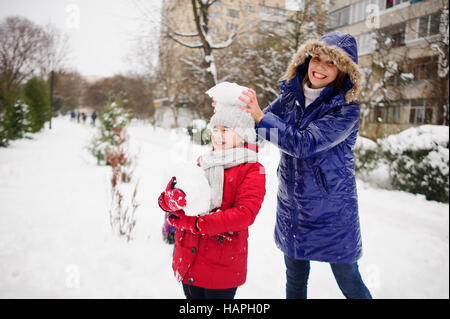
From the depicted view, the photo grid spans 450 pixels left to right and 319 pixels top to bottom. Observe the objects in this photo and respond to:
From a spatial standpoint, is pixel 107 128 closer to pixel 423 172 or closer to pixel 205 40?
pixel 205 40

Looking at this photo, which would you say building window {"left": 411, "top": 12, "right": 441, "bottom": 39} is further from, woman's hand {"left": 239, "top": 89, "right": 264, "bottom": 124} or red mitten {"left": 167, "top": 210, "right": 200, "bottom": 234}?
red mitten {"left": 167, "top": 210, "right": 200, "bottom": 234}

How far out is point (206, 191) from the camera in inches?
40.5

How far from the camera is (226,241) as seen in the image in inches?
48.4

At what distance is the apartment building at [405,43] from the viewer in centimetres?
614

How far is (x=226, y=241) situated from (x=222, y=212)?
0.24 metres

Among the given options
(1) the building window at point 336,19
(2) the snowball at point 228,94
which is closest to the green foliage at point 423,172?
(1) the building window at point 336,19

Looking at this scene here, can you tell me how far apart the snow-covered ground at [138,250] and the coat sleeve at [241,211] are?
0.30 m

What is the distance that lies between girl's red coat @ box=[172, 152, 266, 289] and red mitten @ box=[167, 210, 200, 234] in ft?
0.08

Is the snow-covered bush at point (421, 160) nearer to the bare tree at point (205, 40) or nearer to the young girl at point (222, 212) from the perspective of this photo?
the bare tree at point (205, 40)

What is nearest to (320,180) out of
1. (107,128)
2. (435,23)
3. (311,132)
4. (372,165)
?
(311,132)

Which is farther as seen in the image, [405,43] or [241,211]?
[405,43]

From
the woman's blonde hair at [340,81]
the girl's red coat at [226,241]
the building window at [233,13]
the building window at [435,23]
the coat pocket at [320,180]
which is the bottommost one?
the girl's red coat at [226,241]

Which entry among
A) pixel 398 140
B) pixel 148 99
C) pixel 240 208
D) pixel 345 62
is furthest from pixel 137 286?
pixel 148 99

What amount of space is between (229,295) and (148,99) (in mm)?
24490
